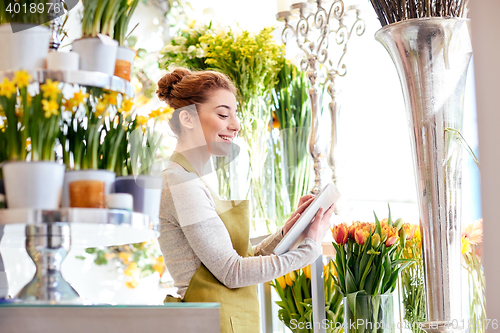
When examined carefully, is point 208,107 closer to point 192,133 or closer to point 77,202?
point 192,133

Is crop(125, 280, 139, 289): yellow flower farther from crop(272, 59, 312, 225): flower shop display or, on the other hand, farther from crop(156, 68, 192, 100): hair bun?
crop(272, 59, 312, 225): flower shop display

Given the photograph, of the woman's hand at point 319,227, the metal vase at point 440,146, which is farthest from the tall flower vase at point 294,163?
the metal vase at point 440,146

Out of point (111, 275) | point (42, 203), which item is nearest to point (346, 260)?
point (111, 275)

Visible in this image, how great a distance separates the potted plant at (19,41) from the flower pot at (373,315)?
89 centimetres

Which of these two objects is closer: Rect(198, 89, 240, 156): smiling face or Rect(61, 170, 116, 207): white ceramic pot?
Rect(61, 170, 116, 207): white ceramic pot

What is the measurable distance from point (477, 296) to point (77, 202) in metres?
0.80

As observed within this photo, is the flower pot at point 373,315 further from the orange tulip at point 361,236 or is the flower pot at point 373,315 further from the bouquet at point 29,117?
the bouquet at point 29,117

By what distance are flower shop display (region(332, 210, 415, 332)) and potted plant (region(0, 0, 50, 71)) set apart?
0.86 meters

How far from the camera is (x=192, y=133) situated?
2.83ft

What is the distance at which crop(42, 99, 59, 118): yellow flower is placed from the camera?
20.5 inches

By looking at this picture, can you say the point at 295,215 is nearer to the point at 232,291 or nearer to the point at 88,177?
the point at 232,291

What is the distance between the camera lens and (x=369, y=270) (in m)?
1.17

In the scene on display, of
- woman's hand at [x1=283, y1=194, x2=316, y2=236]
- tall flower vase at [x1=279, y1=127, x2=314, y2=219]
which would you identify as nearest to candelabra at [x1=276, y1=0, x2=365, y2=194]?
tall flower vase at [x1=279, y1=127, x2=314, y2=219]

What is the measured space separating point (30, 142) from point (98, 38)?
0.45ft
